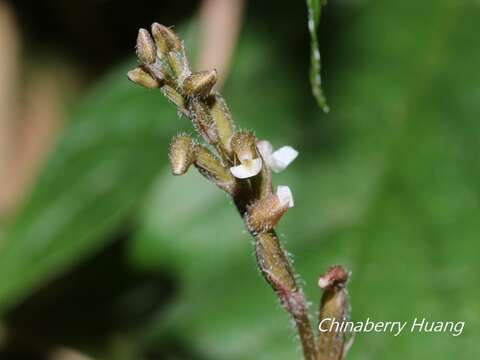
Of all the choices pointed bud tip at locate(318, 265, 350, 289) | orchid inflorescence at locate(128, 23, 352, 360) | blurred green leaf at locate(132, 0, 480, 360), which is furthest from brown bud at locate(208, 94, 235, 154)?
blurred green leaf at locate(132, 0, 480, 360)

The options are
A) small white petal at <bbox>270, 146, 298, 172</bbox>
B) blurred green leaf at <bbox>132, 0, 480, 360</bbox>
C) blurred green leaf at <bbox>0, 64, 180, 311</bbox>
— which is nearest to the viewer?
small white petal at <bbox>270, 146, 298, 172</bbox>

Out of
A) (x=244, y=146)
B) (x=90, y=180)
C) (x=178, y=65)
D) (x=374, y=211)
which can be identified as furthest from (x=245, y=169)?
(x=90, y=180)

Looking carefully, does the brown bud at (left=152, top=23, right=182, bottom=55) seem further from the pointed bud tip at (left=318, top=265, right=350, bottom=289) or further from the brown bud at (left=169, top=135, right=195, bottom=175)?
the pointed bud tip at (left=318, top=265, right=350, bottom=289)

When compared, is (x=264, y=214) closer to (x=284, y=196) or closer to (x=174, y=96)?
(x=284, y=196)

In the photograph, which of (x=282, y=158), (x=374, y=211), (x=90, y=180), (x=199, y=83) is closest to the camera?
(x=199, y=83)

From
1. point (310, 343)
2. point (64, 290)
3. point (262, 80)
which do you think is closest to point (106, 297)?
point (64, 290)
